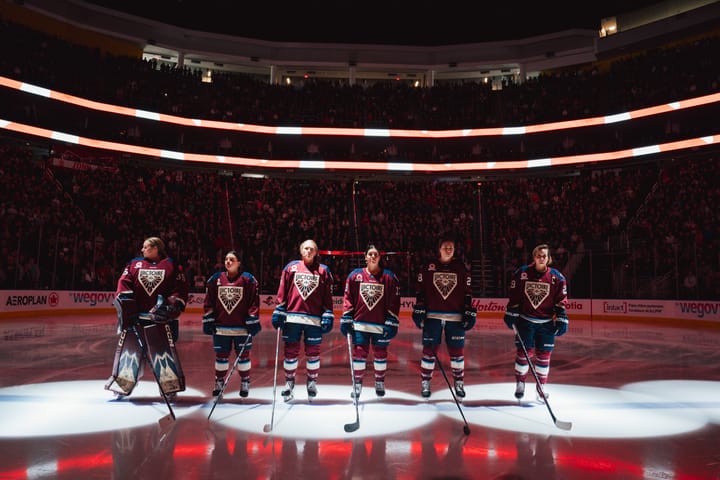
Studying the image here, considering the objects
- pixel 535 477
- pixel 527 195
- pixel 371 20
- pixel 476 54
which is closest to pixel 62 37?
pixel 371 20

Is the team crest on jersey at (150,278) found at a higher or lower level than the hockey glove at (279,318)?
higher

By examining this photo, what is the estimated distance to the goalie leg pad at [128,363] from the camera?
6047mm

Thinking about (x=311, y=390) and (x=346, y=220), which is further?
(x=346, y=220)

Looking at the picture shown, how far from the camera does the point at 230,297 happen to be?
6.21m

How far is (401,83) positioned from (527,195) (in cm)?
1045

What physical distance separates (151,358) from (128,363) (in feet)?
1.17

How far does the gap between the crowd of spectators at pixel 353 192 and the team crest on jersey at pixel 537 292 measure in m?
14.1

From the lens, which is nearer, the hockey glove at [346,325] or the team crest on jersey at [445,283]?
the hockey glove at [346,325]

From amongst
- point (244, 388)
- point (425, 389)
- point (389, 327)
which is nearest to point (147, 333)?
point (244, 388)

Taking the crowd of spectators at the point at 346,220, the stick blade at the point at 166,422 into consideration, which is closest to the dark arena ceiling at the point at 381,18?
the crowd of spectators at the point at 346,220

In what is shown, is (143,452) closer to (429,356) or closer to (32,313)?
(429,356)

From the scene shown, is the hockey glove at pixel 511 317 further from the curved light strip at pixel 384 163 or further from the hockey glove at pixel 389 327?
the curved light strip at pixel 384 163

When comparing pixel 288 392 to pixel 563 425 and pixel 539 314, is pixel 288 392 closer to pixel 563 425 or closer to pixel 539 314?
pixel 563 425

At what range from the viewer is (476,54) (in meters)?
31.2
